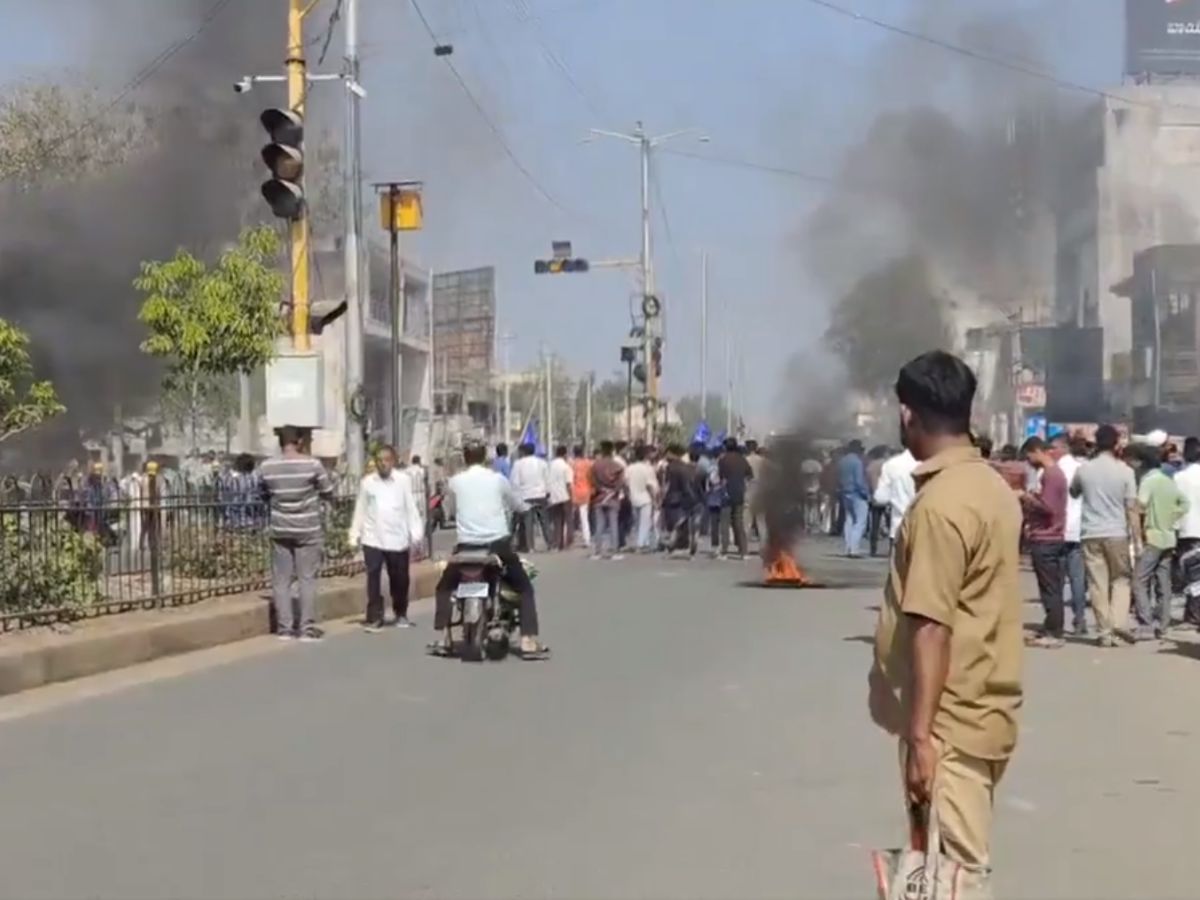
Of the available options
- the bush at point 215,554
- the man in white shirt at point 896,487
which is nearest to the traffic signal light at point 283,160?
the bush at point 215,554

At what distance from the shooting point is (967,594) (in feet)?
12.2

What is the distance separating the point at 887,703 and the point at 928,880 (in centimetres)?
43

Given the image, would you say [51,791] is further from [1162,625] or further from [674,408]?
[674,408]

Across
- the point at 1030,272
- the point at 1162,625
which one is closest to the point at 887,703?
the point at 1162,625

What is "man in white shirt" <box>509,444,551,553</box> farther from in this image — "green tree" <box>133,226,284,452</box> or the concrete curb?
the concrete curb

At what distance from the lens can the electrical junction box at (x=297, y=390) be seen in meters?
14.4

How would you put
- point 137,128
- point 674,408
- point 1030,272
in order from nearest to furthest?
point 137,128
point 1030,272
point 674,408

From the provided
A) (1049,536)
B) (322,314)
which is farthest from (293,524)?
(1049,536)

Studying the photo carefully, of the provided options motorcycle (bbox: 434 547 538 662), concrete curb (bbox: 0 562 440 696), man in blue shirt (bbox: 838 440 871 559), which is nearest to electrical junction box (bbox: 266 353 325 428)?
concrete curb (bbox: 0 562 440 696)

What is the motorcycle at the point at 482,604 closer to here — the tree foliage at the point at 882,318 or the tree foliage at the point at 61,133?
the tree foliage at the point at 882,318

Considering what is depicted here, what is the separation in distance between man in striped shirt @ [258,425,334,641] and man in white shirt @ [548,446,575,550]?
1158 cm

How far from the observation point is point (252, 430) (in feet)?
129

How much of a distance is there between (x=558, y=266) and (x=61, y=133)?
12.8 metres

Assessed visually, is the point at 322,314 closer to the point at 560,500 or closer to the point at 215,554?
the point at 215,554
